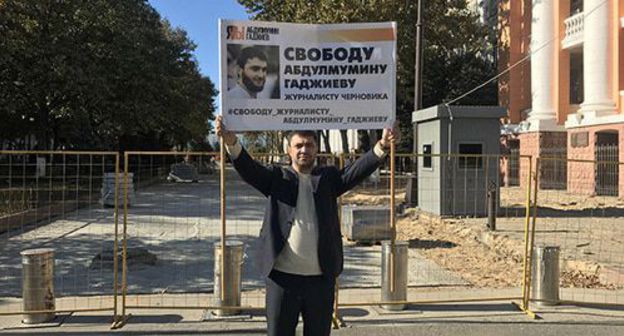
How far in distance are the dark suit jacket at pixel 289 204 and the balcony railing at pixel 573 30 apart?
22490 mm

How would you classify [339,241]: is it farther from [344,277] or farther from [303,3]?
[303,3]

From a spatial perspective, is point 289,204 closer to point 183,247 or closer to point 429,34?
point 183,247

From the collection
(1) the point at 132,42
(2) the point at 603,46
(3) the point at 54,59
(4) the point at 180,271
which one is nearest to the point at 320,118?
(4) the point at 180,271

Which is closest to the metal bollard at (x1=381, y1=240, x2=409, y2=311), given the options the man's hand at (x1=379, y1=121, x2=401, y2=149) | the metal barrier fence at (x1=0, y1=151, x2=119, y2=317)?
the man's hand at (x1=379, y1=121, x2=401, y2=149)

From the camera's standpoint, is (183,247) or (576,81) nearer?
(183,247)

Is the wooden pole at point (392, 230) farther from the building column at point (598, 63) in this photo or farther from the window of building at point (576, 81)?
the window of building at point (576, 81)

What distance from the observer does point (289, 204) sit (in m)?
A: 3.87

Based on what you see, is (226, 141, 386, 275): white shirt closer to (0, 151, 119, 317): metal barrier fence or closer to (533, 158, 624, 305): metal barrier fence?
(0, 151, 119, 317): metal barrier fence

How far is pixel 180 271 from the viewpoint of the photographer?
29.0ft

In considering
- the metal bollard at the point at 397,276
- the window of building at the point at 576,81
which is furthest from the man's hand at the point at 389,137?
the window of building at the point at 576,81

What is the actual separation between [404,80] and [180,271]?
74.4ft

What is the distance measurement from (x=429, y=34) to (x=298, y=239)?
88.0 ft

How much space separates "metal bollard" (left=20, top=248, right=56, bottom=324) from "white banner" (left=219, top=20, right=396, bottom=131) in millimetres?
2665

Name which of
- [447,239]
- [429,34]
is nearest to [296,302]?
[447,239]
